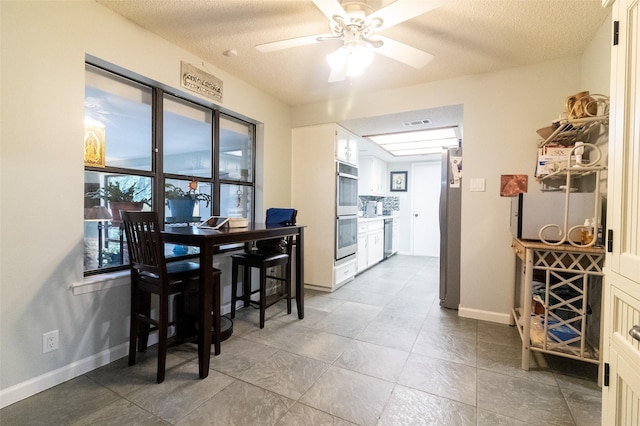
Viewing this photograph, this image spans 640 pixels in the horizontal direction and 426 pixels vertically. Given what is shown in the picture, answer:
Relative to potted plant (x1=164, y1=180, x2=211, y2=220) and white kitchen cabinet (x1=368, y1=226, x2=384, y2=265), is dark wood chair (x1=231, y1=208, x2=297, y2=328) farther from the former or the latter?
white kitchen cabinet (x1=368, y1=226, x2=384, y2=265)

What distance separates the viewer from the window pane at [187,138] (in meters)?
2.49

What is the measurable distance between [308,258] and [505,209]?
2.22 m

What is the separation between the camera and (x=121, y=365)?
74.8 inches

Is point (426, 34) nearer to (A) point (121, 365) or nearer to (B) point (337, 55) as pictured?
(B) point (337, 55)

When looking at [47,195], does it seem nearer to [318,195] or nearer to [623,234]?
[318,195]

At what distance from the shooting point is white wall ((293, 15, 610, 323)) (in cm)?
251

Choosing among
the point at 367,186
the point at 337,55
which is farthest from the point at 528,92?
the point at 367,186

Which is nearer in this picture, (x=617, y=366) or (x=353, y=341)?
(x=617, y=366)

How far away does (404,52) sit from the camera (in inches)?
72.3

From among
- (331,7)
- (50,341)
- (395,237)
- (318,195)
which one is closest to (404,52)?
(331,7)

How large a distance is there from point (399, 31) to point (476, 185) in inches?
60.7

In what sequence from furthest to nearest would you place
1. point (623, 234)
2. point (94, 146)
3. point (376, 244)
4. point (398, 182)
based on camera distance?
point (398, 182), point (376, 244), point (94, 146), point (623, 234)

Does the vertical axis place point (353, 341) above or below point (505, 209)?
below

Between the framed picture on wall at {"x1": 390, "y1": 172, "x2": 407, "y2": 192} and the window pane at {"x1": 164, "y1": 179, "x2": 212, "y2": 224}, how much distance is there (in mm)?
4784
